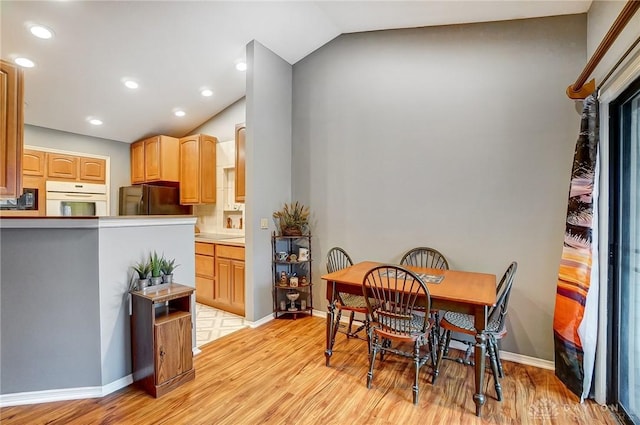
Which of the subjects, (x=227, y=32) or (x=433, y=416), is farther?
(x=227, y=32)

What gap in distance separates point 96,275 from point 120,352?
1.99ft

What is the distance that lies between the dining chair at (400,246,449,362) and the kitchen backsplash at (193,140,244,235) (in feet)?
8.36

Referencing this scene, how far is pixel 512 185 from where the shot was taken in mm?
2684

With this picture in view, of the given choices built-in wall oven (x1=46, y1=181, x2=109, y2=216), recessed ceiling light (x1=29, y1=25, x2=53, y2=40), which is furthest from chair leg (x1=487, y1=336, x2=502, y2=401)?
built-in wall oven (x1=46, y1=181, x2=109, y2=216)

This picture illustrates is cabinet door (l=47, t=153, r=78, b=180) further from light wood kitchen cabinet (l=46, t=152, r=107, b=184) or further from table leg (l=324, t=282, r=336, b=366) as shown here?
table leg (l=324, t=282, r=336, b=366)

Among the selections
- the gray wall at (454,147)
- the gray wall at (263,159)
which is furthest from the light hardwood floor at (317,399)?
the gray wall at (263,159)

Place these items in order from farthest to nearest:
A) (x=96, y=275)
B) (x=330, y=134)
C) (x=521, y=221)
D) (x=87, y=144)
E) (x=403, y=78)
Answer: (x=87, y=144)
(x=330, y=134)
(x=403, y=78)
(x=521, y=221)
(x=96, y=275)

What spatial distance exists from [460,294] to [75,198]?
17.1 ft

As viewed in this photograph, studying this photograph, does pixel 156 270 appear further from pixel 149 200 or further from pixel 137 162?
pixel 137 162

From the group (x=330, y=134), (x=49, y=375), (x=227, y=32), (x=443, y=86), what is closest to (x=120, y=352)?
(x=49, y=375)

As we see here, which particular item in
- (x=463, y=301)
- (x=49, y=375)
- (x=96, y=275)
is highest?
(x=96, y=275)

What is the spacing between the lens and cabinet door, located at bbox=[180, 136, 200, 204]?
185 inches

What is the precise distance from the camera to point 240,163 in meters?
4.23

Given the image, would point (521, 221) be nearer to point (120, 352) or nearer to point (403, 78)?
point (403, 78)
